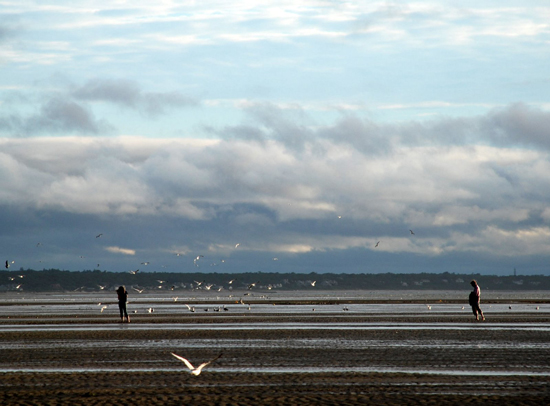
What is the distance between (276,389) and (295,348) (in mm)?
9449

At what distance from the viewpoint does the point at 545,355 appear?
23.1 meters

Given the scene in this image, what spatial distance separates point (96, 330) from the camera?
37.2 m

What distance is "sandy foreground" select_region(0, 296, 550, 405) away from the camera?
51.5 ft

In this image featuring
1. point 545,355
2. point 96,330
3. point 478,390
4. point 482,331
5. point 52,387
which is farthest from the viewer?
point 96,330

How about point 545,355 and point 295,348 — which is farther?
point 295,348

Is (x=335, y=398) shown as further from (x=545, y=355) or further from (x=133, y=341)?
(x=133, y=341)

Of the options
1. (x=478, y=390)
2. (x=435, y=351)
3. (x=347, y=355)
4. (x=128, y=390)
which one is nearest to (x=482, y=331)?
(x=435, y=351)

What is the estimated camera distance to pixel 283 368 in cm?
2044

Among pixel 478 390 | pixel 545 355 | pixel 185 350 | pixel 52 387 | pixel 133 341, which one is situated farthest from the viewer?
pixel 133 341

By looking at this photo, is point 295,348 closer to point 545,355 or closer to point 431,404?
point 545,355

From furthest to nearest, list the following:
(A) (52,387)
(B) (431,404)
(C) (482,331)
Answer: (C) (482,331) → (A) (52,387) → (B) (431,404)

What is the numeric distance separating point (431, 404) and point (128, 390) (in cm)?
691

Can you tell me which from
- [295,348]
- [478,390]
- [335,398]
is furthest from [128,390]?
[295,348]

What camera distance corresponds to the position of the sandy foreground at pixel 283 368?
51.5ft
